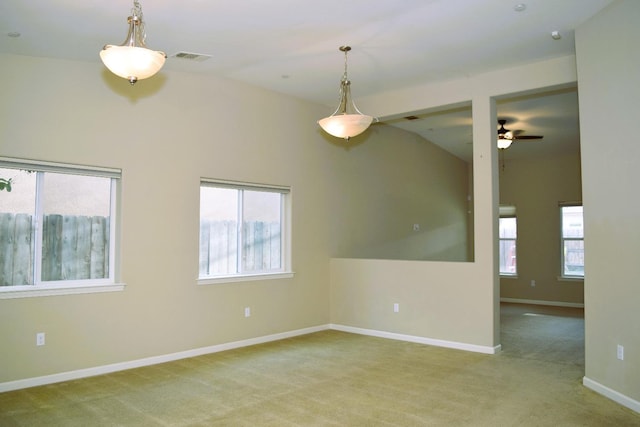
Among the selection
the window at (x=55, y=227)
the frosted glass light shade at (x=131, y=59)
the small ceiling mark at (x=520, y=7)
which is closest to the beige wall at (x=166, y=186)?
the window at (x=55, y=227)

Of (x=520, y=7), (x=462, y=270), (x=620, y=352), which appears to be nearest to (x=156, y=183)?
(x=462, y=270)

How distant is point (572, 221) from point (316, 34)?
7726 millimetres

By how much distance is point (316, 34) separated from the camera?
15.2ft

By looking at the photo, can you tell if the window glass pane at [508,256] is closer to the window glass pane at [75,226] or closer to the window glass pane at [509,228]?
the window glass pane at [509,228]

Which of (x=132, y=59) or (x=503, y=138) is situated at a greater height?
(x=503, y=138)

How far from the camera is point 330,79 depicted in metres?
6.09

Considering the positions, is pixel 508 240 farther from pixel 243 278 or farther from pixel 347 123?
pixel 347 123

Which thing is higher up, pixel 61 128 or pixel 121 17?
pixel 121 17

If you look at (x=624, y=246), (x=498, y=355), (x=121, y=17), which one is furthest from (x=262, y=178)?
(x=624, y=246)

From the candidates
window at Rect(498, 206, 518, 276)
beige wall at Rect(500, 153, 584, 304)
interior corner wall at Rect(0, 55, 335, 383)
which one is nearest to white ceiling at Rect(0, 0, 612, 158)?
interior corner wall at Rect(0, 55, 335, 383)

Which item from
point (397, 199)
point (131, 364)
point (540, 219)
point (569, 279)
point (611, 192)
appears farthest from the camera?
point (540, 219)

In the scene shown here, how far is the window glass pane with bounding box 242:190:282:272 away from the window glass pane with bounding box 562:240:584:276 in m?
6.42

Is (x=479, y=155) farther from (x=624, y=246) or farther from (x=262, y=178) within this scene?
(x=262, y=178)

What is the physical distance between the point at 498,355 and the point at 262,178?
353 cm
